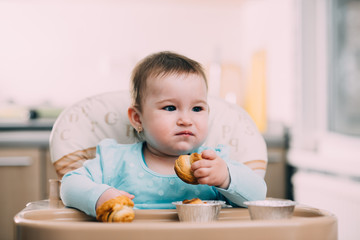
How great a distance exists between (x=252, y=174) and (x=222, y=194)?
97 millimetres

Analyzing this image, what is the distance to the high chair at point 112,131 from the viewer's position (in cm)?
126

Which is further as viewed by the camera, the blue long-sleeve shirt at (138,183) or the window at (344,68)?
the window at (344,68)

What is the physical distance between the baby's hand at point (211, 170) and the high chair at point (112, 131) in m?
0.30

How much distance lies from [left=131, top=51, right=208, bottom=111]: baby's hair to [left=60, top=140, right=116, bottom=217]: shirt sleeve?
19 centimetres

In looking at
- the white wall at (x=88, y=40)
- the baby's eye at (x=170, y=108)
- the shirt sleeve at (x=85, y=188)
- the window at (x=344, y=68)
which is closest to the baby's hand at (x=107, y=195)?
the shirt sleeve at (x=85, y=188)

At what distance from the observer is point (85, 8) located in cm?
322

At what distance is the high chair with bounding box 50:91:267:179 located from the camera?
4.12ft

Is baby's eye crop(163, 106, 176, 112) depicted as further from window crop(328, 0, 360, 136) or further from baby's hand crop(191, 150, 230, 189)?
window crop(328, 0, 360, 136)

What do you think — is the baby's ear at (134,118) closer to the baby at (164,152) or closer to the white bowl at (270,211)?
the baby at (164,152)

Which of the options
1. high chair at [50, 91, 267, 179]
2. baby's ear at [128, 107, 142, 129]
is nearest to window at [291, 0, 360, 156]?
high chair at [50, 91, 267, 179]

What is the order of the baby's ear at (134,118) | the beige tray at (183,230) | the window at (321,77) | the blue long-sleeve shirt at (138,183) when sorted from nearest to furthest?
the beige tray at (183,230), the blue long-sleeve shirt at (138,183), the baby's ear at (134,118), the window at (321,77)

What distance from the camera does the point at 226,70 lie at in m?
3.28

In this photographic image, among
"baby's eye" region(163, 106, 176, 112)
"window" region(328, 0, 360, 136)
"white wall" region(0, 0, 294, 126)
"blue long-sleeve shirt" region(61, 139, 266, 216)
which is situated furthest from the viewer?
"white wall" region(0, 0, 294, 126)

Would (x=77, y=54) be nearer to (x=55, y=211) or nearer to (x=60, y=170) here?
(x=60, y=170)
